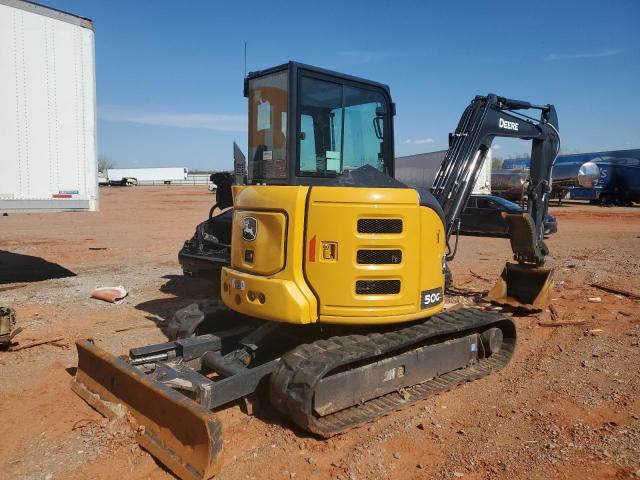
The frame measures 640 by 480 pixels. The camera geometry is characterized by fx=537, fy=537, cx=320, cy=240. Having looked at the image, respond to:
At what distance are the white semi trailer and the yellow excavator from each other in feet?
16.3

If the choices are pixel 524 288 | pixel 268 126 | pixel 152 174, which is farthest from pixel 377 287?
pixel 152 174

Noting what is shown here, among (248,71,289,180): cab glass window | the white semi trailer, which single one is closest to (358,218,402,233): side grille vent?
(248,71,289,180): cab glass window

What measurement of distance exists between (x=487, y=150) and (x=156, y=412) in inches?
197

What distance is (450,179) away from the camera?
6641 mm

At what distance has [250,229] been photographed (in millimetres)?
4730

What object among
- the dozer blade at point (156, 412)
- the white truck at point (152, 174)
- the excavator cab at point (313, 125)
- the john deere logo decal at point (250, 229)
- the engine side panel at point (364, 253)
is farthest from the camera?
the white truck at point (152, 174)

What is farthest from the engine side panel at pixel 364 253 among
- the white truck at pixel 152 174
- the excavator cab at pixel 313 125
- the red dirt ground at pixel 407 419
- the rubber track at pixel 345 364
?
the white truck at pixel 152 174

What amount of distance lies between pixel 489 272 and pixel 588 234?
10.0 metres

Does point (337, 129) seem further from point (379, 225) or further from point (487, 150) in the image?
point (487, 150)

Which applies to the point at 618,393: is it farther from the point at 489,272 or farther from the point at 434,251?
the point at 489,272

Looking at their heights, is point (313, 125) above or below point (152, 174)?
below

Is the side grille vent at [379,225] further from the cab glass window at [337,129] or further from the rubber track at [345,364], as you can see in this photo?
the rubber track at [345,364]

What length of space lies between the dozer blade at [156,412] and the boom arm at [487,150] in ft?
12.0

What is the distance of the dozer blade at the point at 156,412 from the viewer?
3.50 meters
